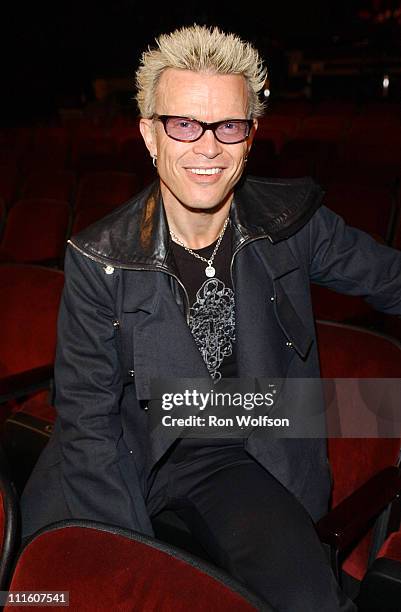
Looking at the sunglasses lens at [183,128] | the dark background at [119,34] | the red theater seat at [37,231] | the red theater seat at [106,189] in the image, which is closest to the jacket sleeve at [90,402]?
the sunglasses lens at [183,128]

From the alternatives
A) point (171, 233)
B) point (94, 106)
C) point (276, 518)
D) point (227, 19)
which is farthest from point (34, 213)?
point (227, 19)

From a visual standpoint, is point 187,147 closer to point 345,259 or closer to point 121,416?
point 345,259

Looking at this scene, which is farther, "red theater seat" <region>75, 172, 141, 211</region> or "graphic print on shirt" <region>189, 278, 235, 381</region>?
"red theater seat" <region>75, 172, 141, 211</region>

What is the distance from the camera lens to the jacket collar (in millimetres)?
1200

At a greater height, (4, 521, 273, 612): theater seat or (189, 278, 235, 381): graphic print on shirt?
(189, 278, 235, 381): graphic print on shirt

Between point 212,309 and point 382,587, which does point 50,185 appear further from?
point 382,587

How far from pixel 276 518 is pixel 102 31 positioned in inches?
443

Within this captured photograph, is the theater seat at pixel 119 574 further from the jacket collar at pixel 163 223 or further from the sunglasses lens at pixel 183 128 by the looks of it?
the sunglasses lens at pixel 183 128

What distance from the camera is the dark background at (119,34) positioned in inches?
413

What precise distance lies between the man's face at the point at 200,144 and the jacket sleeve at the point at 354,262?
0.23m

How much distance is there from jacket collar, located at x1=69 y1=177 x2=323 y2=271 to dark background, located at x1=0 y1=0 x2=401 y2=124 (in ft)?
31.3

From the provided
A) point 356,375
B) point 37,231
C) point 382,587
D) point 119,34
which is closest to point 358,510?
point 382,587

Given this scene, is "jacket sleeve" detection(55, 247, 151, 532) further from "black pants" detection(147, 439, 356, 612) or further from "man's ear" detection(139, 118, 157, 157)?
"man's ear" detection(139, 118, 157, 157)

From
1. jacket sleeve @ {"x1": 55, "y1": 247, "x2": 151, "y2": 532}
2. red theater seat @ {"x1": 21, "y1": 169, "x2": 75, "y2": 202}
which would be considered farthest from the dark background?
jacket sleeve @ {"x1": 55, "y1": 247, "x2": 151, "y2": 532}
